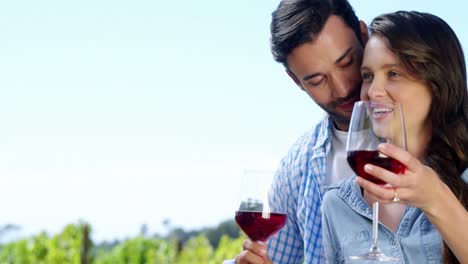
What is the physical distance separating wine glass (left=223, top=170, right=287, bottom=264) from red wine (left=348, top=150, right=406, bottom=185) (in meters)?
0.65

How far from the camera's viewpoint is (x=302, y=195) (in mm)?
3453

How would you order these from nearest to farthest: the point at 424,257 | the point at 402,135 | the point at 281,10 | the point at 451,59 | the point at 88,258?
1. the point at 402,135
2. the point at 424,257
3. the point at 451,59
4. the point at 281,10
5. the point at 88,258

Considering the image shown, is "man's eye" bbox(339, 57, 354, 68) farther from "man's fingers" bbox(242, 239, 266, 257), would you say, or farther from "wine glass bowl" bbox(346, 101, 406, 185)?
"wine glass bowl" bbox(346, 101, 406, 185)

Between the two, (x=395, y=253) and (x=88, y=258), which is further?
(x=88, y=258)

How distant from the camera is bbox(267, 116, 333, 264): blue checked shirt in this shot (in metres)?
3.31

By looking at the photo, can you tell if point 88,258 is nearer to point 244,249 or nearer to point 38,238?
point 38,238

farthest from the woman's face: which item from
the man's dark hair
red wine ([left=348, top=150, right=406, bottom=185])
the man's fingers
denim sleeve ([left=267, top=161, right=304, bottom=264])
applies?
denim sleeve ([left=267, top=161, right=304, bottom=264])

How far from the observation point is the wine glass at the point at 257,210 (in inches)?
103

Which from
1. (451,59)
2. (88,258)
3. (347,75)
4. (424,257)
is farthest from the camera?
(88,258)

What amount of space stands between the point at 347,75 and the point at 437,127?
717 millimetres

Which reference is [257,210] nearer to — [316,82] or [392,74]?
[392,74]

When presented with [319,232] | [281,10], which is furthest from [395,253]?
[281,10]

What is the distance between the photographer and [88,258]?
1146 centimetres

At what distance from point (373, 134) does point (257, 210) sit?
73cm
